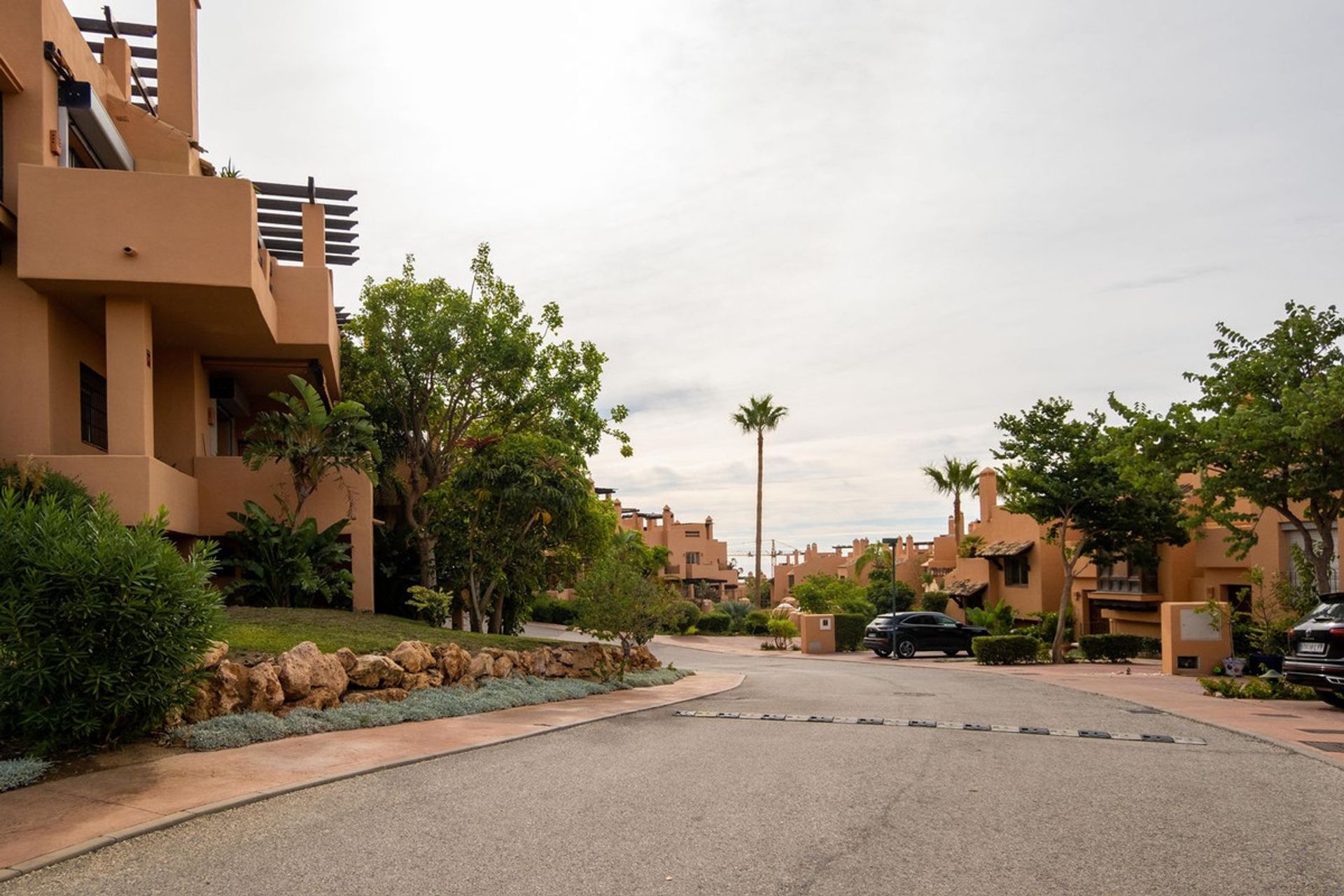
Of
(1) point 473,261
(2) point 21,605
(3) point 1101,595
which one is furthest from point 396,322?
(3) point 1101,595

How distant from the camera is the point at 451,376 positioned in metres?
26.1

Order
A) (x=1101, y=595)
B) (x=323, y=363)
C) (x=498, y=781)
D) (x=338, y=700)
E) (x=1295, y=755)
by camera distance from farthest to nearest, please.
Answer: (x=1101, y=595) → (x=323, y=363) → (x=338, y=700) → (x=1295, y=755) → (x=498, y=781)

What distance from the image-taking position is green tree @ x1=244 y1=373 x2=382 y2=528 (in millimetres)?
19312

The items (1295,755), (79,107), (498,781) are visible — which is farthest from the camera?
(79,107)

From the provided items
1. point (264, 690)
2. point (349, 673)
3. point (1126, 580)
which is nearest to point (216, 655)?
point (264, 690)

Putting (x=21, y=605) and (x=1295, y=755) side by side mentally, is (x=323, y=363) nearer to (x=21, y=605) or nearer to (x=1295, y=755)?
(x=21, y=605)

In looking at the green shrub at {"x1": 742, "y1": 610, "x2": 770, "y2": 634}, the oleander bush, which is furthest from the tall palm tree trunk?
the oleander bush

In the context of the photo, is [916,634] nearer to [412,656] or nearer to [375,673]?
[412,656]

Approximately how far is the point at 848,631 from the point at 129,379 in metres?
27.2

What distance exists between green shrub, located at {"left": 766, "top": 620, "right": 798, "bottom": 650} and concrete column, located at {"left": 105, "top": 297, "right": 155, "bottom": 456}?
2826cm

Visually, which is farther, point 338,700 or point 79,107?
point 79,107

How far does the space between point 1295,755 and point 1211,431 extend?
889cm

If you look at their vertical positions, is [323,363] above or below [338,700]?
above

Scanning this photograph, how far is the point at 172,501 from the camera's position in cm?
1727
